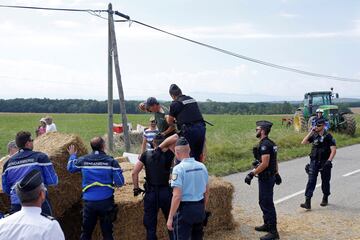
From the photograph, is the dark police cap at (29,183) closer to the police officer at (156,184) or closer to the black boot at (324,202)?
the police officer at (156,184)

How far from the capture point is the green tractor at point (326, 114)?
28094 mm

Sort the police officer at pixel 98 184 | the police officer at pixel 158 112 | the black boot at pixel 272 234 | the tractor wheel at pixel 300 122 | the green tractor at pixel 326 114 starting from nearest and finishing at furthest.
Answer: the police officer at pixel 98 184, the police officer at pixel 158 112, the black boot at pixel 272 234, the green tractor at pixel 326 114, the tractor wheel at pixel 300 122

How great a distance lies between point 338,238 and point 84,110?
95.5m

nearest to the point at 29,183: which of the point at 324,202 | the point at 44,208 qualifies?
the point at 44,208

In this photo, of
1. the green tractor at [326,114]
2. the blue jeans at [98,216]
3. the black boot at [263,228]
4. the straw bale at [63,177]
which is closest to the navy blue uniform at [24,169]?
the blue jeans at [98,216]

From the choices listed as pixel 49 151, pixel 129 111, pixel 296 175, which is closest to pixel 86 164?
pixel 49 151

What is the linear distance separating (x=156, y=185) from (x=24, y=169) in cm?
174

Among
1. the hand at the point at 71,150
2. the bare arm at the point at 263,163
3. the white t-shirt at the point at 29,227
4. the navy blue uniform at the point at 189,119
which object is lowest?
the bare arm at the point at 263,163

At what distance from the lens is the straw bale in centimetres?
701

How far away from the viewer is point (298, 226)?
29.7 feet

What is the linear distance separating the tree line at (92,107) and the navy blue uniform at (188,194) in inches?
3369

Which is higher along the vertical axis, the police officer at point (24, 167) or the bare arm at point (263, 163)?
the police officer at point (24, 167)

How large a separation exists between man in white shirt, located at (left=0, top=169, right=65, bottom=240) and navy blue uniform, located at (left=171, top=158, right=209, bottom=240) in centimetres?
240

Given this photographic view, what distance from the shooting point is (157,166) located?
6574 mm
